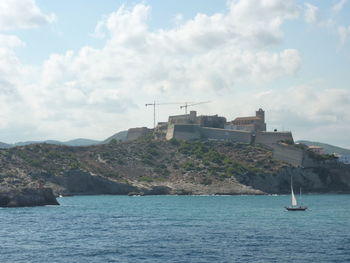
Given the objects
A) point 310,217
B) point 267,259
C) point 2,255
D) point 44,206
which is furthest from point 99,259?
point 44,206

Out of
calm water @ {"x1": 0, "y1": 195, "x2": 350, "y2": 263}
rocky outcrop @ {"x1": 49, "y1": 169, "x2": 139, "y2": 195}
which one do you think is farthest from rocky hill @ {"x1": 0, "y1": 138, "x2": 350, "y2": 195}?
calm water @ {"x1": 0, "y1": 195, "x2": 350, "y2": 263}

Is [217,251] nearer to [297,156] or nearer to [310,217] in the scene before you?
[310,217]

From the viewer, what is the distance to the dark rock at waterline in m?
109

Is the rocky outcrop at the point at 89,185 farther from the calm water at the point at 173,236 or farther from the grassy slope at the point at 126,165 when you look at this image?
the calm water at the point at 173,236

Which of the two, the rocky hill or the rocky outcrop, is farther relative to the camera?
the rocky outcrop

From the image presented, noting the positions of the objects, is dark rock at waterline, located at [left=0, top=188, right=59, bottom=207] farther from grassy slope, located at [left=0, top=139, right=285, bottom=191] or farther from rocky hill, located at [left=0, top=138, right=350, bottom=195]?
grassy slope, located at [left=0, top=139, right=285, bottom=191]

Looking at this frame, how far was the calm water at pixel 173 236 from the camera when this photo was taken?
174 feet

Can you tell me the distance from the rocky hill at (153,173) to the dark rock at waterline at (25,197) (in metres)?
40.0

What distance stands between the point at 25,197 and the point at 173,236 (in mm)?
52244

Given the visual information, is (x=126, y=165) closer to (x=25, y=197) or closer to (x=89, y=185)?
(x=89, y=185)

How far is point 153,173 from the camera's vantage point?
187375 millimetres

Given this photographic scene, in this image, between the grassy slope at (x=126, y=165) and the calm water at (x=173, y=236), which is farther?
the grassy slope at (x=126, y=165)

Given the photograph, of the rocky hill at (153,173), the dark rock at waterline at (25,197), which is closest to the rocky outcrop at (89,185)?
the rocky hill at (153,173)

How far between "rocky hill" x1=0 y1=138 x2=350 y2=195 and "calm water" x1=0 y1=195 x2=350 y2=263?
69.2 meters
